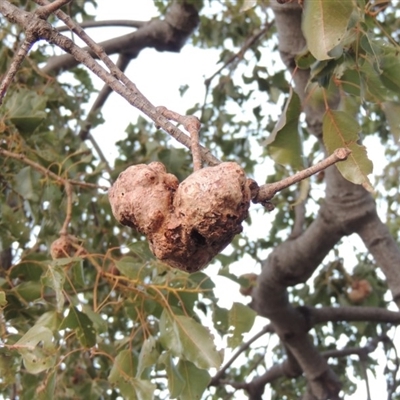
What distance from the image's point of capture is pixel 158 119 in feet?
2.75

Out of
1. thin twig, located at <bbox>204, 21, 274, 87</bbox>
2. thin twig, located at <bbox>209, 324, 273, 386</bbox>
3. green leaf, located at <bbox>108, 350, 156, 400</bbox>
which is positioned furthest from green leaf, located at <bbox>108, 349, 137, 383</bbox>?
thin twig, located at <bbox>204, 21, 274, 87</bbox>

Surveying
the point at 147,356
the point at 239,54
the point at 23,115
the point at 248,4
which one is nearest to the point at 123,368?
the point at 147,356

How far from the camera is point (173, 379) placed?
1.43 m

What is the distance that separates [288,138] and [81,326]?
1.69 ft

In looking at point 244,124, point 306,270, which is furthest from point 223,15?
point 306,270

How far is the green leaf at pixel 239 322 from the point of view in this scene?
158 cm

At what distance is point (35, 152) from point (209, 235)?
1.12 metres

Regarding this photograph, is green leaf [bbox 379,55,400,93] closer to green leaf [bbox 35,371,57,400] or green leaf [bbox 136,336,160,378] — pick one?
green leaf [bbox 136,336,160,378]

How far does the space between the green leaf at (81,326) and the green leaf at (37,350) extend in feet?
0.41

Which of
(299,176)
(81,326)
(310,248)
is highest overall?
(310,248)

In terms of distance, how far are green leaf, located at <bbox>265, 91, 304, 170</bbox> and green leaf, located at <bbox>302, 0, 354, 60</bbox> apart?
8.2 inches

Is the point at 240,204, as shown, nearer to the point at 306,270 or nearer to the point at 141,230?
the point at 141,230

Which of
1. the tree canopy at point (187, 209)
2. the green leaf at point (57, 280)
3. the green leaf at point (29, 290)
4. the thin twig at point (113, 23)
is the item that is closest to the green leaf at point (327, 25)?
the tree canopy at point (187, 209)

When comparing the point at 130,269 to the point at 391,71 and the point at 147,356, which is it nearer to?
the point at 147,356
